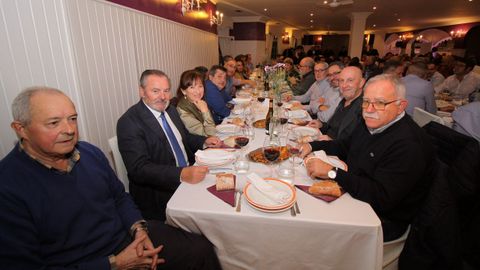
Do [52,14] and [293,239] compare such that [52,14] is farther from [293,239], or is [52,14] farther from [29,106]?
[293,239]

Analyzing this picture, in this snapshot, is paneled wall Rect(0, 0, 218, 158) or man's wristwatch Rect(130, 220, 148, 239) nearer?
man's wristwatch Rect(130, 220, 148, 239)

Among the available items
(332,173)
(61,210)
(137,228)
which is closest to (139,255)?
(137,228)

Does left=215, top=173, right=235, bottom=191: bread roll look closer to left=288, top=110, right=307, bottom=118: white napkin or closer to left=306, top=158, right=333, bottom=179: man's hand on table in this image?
left=306, top=158, right=333, bottom=179: man's hand on table

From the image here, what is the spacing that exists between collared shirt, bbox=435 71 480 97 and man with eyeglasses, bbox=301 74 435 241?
13.8ft

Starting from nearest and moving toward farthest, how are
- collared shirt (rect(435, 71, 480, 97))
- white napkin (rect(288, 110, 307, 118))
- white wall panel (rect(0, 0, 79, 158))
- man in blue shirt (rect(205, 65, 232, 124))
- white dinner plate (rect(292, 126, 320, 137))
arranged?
white wall panel (rect(0, 0, 79, 158))
white dinner plate (rect(292, 126, 320, 137))
white napkin (rect(288, 110, 307, 118))
man in blue shirt (rect(205, 65, 232, 124))
collared shirt (rect(435, 71, 480, 97))

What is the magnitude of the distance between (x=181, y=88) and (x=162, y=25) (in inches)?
65.0

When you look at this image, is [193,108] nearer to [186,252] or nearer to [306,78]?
[186,252]

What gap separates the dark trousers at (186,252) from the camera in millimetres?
1247

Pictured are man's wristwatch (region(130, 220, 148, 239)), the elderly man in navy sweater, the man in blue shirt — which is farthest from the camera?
the man in blue shirt

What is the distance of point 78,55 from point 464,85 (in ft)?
19.9

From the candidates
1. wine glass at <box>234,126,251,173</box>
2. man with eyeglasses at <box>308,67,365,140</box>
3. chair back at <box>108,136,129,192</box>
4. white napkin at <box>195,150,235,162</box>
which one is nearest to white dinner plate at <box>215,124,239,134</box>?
wine glass at <box>234,126,251,173</box>

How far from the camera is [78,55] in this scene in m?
1.96

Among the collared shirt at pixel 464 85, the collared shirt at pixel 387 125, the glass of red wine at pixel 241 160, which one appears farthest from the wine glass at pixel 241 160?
the collared shirt at pixel 464 85

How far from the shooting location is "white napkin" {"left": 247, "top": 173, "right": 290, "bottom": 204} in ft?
3.73
